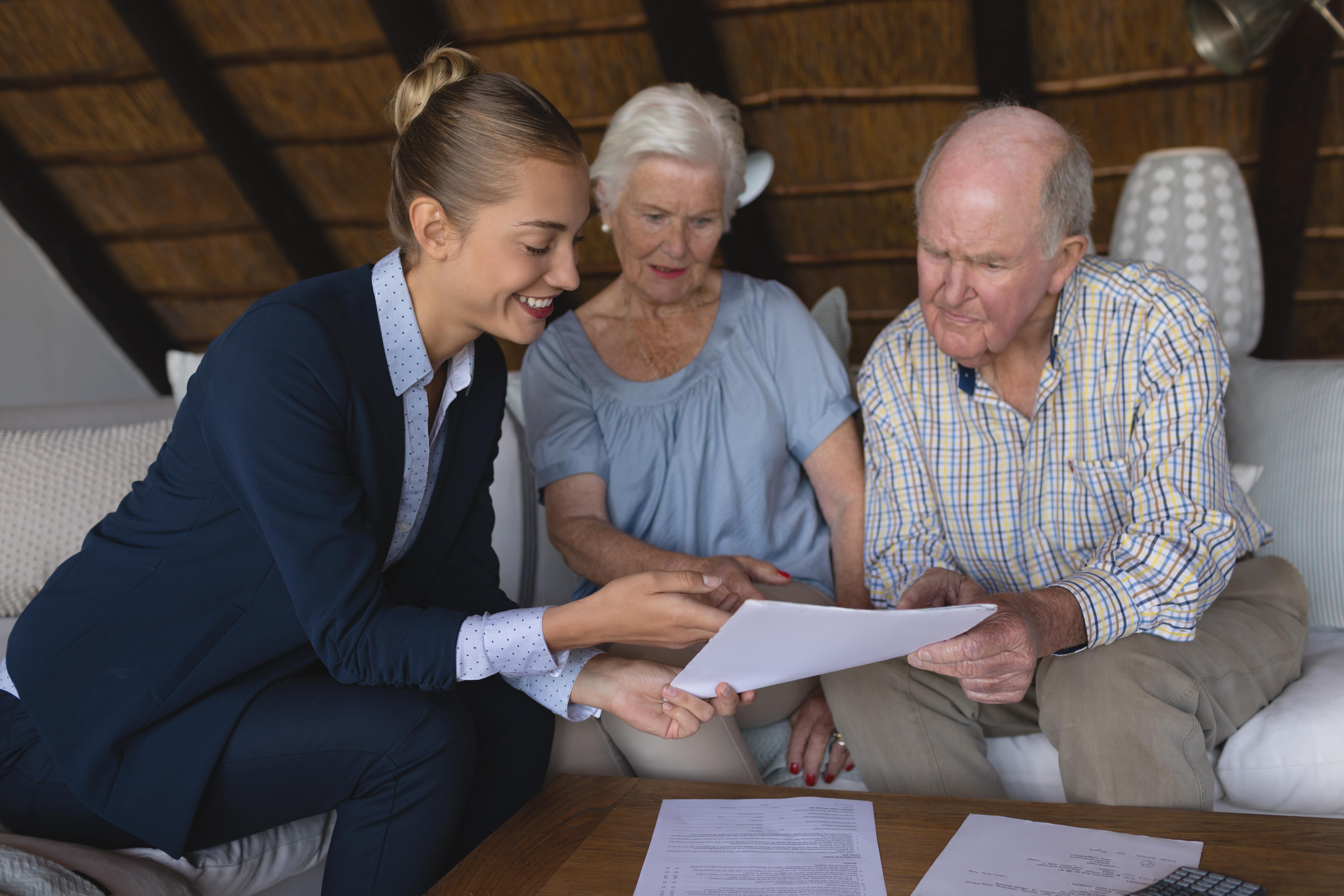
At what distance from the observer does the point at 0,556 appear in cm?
202

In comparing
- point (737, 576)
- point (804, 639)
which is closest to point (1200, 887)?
point (804, 639)

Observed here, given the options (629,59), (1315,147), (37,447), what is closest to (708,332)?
Result: (37,447)

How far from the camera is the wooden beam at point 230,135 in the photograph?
411 centimetres

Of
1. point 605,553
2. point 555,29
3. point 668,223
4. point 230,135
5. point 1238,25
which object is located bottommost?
point 605,553

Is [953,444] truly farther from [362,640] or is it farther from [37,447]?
[37,447]

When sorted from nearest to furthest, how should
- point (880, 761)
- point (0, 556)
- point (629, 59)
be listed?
point (880, 761), point (0, 556), point (629, 59)

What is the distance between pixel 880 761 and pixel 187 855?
1.00 meters

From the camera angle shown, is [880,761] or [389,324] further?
[880,761]

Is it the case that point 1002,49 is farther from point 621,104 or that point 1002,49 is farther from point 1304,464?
point 1304,464

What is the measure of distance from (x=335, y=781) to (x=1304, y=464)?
1814 mm

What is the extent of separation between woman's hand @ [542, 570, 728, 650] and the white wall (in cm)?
413

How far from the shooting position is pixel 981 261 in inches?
61.7

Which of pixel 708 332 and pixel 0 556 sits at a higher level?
pixel 708 332

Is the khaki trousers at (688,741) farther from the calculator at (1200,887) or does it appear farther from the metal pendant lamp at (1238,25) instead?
the metal pendant lamp at (1238,25)
